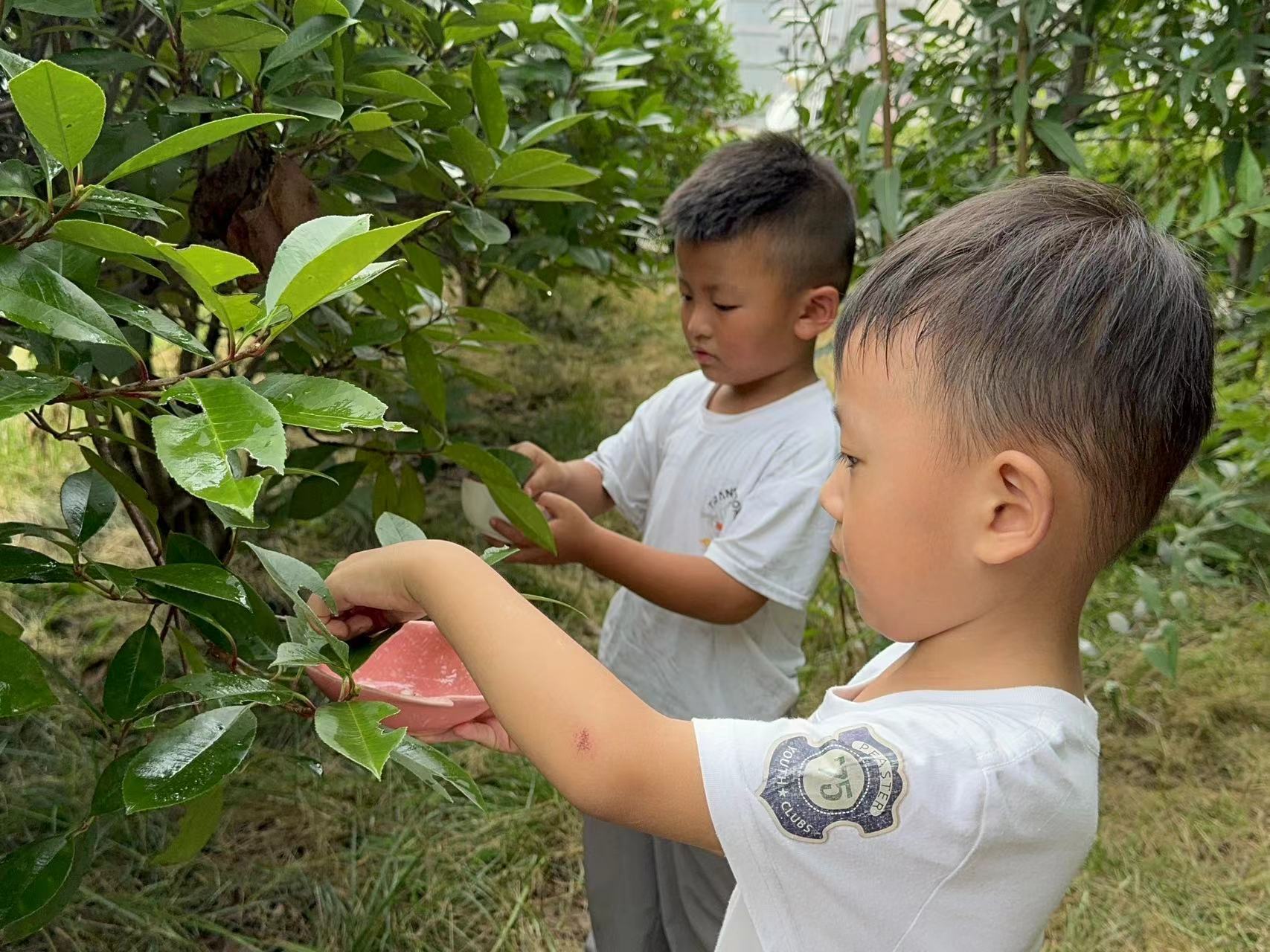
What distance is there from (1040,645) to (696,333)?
0.74m

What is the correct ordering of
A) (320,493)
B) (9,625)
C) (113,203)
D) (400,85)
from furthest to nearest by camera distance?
(320,493)
(400,85)
(9,625)
(113,203)

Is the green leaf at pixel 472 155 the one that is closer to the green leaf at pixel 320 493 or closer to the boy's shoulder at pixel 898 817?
the green leaf at pixel 320 493

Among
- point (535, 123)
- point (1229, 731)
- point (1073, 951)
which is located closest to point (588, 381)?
point (535, 123)

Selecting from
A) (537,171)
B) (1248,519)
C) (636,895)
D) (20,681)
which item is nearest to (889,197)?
(537,171)

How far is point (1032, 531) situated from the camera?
702 millimetres

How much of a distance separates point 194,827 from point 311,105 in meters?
0.53

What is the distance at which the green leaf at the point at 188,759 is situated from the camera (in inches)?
22.0

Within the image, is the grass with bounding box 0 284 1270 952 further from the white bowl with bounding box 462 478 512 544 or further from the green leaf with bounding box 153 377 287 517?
the green leaf with bounding box 153 377 287 517

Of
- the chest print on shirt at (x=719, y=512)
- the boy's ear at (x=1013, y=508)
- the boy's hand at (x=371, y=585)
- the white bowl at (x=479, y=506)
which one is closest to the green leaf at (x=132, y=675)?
the boy's hand at (x=371, y=585)

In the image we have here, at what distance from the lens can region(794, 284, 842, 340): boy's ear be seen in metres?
1.44

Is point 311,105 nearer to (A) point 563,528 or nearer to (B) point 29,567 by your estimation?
(B) point 29,567

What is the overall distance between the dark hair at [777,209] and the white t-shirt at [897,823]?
831mm

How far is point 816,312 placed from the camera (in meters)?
1.46

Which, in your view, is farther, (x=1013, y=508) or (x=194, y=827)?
(x=194, y=827)
